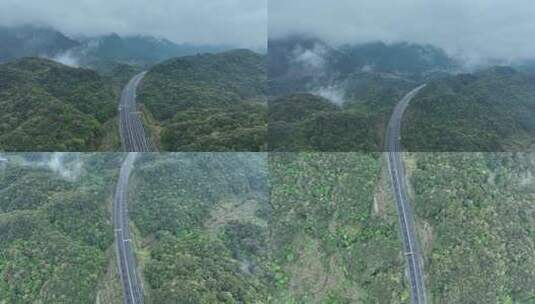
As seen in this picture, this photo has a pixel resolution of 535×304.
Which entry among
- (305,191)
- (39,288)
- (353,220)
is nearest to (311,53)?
(305,191)

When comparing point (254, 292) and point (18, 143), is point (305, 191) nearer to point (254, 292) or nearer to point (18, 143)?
point (254, 292)

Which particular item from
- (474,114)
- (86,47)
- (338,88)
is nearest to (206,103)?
(86,47)

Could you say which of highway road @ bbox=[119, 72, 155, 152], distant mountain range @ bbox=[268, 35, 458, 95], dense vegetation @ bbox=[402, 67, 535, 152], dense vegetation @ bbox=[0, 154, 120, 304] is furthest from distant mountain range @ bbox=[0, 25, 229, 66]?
dense vegetation @ bbox=[402, 67, 535, 152]

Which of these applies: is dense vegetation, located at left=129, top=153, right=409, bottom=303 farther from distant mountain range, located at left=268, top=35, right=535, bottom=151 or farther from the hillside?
the hillside

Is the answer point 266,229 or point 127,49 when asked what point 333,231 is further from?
point 127,49

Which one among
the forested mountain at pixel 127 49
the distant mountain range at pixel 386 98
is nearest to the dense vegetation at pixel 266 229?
the distant mountain range at pixel 386 98

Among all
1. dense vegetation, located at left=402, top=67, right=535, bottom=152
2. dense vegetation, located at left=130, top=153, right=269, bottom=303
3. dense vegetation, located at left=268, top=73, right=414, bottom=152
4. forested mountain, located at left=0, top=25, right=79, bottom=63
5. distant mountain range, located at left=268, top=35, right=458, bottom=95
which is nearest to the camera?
forested mountain, located at left=0, top=25, right=79, bottom=63
